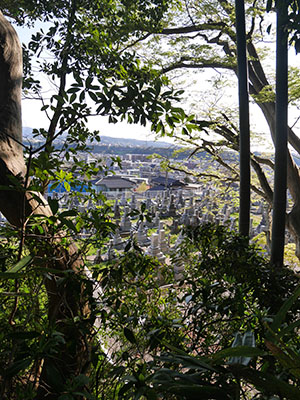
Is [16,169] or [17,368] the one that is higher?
[16,169]

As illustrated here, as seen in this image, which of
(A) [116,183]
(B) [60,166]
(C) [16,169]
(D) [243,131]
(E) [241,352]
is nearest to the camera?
(E) [241,352]

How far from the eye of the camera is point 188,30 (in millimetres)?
4113

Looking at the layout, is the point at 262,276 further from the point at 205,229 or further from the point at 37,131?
the point at 37,131

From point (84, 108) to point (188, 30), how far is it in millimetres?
3931

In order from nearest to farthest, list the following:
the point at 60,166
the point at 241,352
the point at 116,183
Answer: the point at 241,352 < the point at 60,166 < the point at 116,183

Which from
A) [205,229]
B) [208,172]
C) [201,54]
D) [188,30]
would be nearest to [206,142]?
[208,172]

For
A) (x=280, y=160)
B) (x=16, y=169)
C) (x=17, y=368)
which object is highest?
(x=280, y=160)

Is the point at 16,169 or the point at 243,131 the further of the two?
the point at 243,131

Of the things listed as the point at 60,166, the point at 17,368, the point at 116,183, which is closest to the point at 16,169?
the point at 60,166

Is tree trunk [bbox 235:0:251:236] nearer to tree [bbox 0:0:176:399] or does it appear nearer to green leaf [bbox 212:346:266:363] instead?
tree [bbox 0:0:176:399]

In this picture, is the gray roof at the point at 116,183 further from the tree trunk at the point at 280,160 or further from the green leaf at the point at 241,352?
the green leaf at the point at 241,352

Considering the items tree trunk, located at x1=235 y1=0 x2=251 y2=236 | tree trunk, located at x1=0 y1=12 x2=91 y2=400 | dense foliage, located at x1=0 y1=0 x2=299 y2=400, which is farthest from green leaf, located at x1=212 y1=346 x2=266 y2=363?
tree trunk, located at x1=235 y1=0 x2=251 y2=236

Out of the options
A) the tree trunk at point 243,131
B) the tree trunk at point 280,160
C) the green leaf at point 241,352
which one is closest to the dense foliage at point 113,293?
the green leaf at point 241,352

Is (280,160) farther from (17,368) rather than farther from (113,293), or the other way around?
(17,368)
